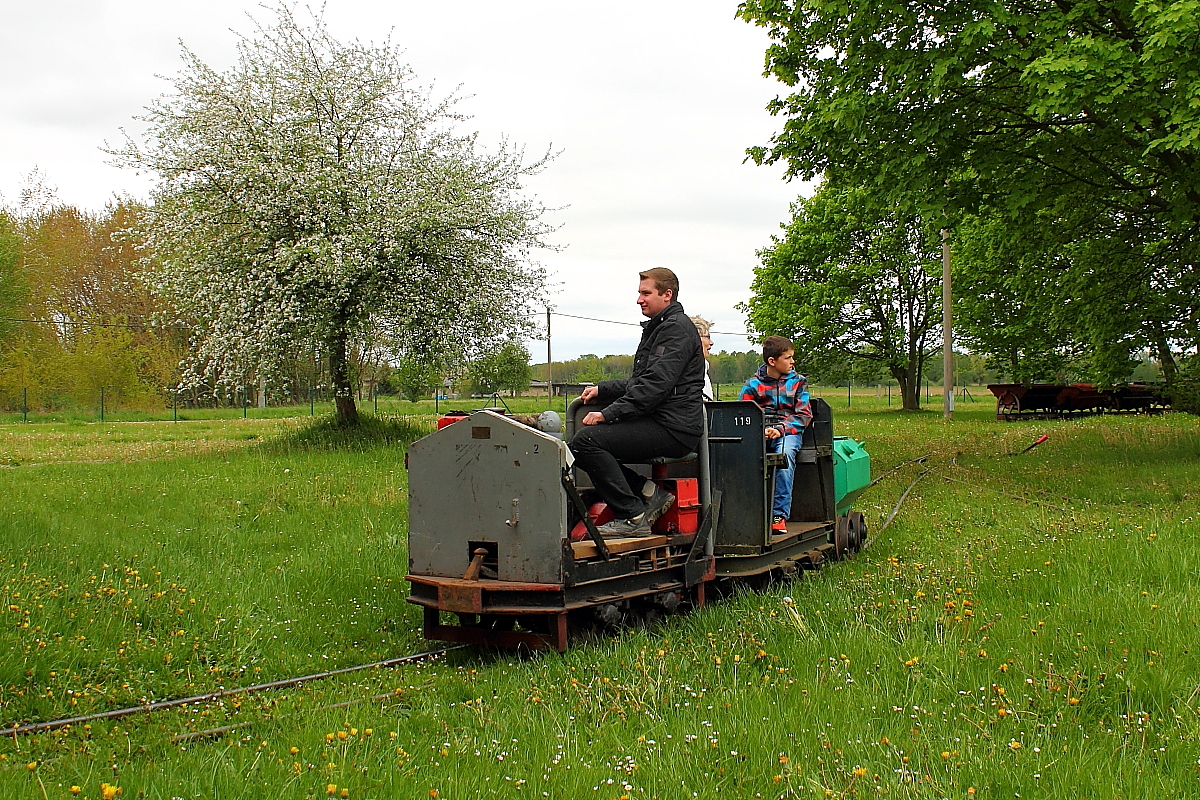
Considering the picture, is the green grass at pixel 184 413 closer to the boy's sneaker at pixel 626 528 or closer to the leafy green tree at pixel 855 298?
the leafy green tree at pixel 855 298

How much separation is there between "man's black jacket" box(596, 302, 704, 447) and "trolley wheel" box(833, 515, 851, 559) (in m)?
3.09

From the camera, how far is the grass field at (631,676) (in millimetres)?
4242

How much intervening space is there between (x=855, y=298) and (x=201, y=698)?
1627 inches

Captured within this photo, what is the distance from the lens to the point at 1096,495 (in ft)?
43.3

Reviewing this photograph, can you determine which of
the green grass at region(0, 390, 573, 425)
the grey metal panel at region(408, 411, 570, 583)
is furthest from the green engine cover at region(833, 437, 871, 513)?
the green grass at region(0, 390, 573, 425)

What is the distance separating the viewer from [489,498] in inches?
251

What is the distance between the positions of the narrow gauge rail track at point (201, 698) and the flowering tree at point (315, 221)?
1382 cm

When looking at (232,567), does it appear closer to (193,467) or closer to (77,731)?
(77,731)

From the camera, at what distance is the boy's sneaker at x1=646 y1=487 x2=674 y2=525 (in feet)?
22.7

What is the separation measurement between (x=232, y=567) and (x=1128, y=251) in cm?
1536

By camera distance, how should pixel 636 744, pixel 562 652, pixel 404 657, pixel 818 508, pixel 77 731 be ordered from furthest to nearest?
pixel 818 508 → pixel 404 657 → pixel 562 652 → pixel 77 731 → pixel 636 744

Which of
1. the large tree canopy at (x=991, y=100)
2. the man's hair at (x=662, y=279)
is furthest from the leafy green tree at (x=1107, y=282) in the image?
the man's hair at (x=662, y=279)

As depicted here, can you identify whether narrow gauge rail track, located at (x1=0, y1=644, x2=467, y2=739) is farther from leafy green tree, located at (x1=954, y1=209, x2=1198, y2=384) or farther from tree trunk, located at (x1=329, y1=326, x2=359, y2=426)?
tree trunk, located at (x1=329, y1=326, x2=359, y2=426)

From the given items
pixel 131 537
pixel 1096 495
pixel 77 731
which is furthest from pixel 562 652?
pixel 1096 495
